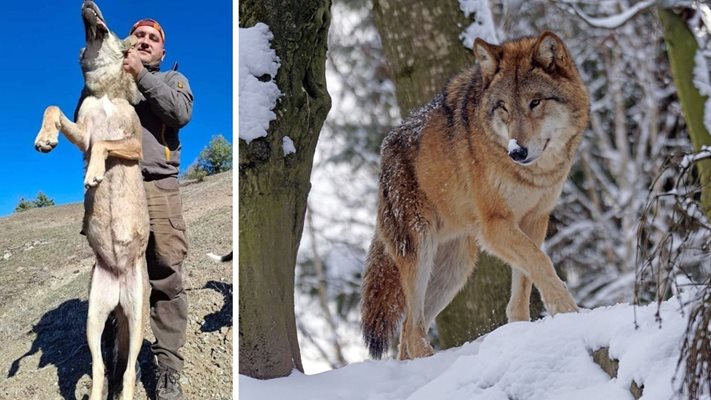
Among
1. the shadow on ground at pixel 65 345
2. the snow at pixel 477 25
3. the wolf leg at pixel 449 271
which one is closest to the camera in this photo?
the shadow on ground at pixel 65 345

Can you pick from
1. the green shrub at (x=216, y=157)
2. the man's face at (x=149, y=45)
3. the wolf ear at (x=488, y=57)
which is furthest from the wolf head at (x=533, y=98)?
the man's face at (x=149, y=45)

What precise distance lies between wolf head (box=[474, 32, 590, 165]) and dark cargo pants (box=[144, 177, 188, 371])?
141cm

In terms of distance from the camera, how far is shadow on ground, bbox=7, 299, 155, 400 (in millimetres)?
3033

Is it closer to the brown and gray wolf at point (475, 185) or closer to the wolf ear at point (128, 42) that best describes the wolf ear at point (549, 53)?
the brown and gray wolf at point (475, 185)

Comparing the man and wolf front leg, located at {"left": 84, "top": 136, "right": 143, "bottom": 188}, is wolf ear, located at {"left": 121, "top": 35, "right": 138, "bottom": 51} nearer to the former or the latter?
the man

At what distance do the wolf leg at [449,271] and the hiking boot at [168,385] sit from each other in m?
1.63

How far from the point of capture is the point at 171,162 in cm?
344

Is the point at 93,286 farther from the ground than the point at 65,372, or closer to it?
farther from the ground

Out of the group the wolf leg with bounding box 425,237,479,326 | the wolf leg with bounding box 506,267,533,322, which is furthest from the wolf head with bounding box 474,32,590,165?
the wolf leg with bounding box 425,237,479,326

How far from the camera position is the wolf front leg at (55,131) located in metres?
2.93

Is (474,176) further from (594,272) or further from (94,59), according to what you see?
(594,272)

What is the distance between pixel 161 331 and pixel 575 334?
5.05 ft

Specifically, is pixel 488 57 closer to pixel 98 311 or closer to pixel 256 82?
pixel 256 82

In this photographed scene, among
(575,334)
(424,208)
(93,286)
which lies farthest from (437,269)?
(93,286)
